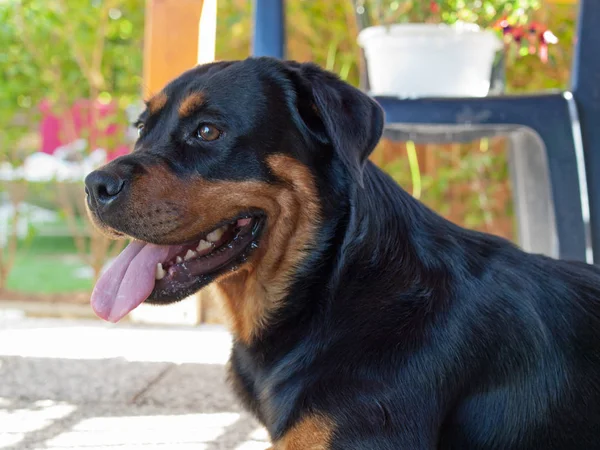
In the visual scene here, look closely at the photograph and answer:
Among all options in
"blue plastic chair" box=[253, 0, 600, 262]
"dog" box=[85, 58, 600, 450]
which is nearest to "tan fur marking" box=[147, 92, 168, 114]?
"dog" box=[85, 58, 600, 450]

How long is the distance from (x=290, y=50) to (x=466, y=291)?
3962 mm

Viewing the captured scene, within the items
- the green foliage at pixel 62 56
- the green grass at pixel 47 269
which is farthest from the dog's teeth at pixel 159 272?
the green grass at pixel 47 269

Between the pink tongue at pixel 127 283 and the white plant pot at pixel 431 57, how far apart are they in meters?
1.67

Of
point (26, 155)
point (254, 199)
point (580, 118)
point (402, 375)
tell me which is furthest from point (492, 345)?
point (26, 155)

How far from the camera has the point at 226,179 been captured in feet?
7.01

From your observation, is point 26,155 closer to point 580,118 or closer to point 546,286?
point 580,118

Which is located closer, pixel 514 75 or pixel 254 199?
pixel 254 199

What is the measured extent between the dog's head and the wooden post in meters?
2.06

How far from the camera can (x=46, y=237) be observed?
397 inches

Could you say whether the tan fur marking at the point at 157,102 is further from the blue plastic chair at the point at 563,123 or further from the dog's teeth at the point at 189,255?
the blue plastic chair at the point at 563,123

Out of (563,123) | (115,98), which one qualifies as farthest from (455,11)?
(115,98)

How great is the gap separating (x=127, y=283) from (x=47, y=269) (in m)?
6.20

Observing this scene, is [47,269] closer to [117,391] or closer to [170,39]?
[170,39]

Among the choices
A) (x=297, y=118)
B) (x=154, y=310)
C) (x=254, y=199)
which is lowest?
(x=154, y=310)
